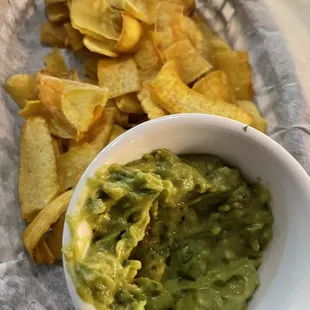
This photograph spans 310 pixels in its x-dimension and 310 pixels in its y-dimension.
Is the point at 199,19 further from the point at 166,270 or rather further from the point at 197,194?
the point at 166,270

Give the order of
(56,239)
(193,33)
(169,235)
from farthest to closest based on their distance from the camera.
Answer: (193,33)
(56,239)
(169,235)

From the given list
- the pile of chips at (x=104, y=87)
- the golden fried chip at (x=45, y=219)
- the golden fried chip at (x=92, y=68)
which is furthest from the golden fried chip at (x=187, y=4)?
the golden fried chip at (x=45, y=219)

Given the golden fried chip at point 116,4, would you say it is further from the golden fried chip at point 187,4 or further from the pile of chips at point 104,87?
the golden fried chip at point 187,4

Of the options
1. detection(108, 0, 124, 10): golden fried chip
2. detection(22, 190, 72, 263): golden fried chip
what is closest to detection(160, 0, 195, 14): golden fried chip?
detection(108, 0, 124, 10): golden fried chip

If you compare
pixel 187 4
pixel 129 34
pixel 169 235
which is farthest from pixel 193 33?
pixel 169 235

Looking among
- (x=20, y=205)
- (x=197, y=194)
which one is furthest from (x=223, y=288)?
(x=20, y=205)

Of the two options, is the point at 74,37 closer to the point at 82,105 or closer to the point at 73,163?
the point at 82,105
